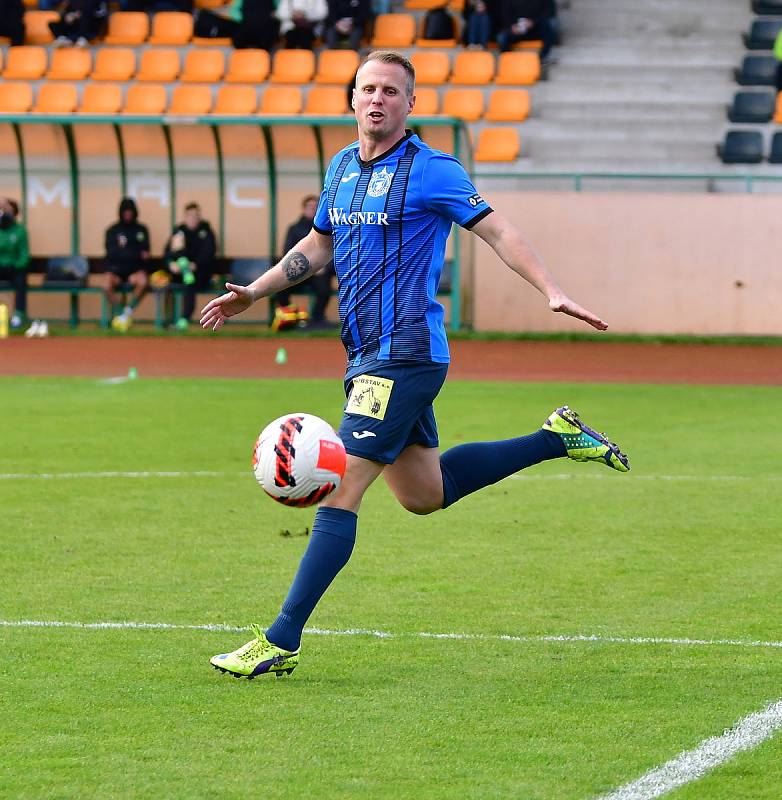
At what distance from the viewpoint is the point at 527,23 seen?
27.2 meters

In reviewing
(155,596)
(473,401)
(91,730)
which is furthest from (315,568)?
(473,401)

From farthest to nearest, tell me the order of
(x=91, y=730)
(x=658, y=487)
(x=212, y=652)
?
1. (x=658, y=487)
2. (x=212, y=652)
3. (x=91, y=730)

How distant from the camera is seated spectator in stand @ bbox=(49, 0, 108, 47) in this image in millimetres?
28656

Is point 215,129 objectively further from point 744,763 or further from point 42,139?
point 744,763

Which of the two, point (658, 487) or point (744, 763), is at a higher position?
point (744, 763)

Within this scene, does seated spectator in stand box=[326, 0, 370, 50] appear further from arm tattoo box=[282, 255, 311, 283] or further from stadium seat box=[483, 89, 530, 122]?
arm tattoo box=[282, 255, 311, 283]

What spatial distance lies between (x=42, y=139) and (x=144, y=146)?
1.63 metres

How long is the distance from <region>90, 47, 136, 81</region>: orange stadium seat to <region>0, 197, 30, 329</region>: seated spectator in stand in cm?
483

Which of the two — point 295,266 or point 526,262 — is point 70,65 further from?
point 526,262

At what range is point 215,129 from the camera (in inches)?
960

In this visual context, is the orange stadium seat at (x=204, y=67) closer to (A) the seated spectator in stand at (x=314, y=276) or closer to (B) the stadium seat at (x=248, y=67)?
(B) the stadium seat at (x=248, y=67)

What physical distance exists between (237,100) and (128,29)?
12.4 feet

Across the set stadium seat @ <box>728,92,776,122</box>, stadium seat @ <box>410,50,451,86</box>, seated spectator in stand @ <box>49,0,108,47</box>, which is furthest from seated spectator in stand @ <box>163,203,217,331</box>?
stadium seat @ <box>728,92,776,122</box>

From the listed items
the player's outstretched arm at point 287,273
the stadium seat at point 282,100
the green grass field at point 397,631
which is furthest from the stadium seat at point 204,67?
the player's outstretched arm at point 287,273
